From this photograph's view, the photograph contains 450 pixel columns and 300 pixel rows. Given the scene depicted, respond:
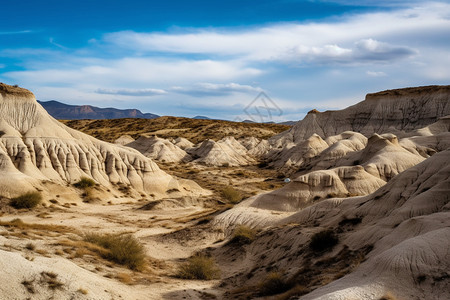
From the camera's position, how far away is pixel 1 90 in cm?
4694

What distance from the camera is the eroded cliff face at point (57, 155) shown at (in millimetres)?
39656

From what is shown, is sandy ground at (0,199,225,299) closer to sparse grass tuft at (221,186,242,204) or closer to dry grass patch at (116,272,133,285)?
dry grass patch at (116,272,133,285)

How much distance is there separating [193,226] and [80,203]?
1389cm

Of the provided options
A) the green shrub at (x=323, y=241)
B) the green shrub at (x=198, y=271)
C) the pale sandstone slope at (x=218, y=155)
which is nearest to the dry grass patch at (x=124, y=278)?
the green shrub at (x=198, y=271)

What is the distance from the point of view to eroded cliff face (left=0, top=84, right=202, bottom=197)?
39656 millimetres

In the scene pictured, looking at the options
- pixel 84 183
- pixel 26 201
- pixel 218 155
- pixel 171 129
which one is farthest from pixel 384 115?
pixel 26 201

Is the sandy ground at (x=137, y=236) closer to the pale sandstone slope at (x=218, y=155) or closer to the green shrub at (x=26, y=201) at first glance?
the green shrub at (x=26, y=201)

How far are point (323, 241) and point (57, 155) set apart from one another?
1282 inches

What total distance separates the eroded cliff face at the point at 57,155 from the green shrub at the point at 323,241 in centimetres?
2716

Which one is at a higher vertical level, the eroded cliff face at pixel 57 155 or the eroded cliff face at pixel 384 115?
the eroded cliff face at pixel 384 115

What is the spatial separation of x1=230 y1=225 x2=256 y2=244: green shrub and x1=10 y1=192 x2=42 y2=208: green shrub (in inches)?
695

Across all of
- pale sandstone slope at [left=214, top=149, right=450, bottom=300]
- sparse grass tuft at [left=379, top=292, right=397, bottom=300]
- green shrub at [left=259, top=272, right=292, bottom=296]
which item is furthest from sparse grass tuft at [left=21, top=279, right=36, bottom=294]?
sparse grass tuft at [left=379, top=292, right=397, bottom=300]

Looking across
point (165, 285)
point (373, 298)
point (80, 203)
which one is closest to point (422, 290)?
point (373, 298)

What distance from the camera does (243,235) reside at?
2494 cm
